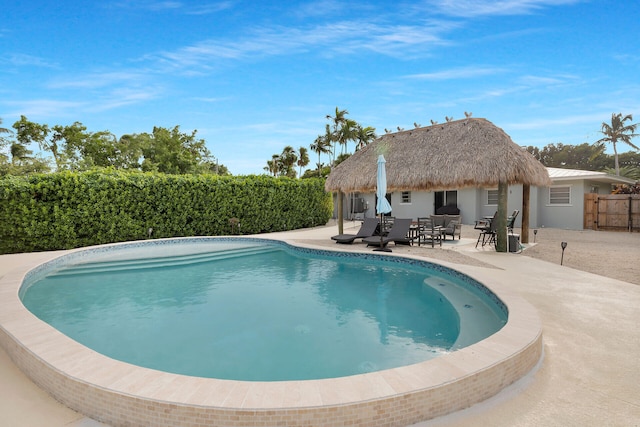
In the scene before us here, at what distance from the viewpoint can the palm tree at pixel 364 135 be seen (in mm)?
38094

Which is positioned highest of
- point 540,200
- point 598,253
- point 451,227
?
point 540,200

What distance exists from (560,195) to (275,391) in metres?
20.0

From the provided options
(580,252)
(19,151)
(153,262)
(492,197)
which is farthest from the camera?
(19,151)

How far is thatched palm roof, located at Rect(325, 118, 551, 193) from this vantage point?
1073 cm

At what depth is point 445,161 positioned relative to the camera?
484 inches

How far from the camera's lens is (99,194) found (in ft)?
41.8

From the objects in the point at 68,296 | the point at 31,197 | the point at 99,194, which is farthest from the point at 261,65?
the point at 68,296

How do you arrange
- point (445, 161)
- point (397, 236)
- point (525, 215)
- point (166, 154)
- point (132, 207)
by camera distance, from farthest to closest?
point (166, 154), point (132, 207), point (525, 215), point (445, 161), point (397, 236)

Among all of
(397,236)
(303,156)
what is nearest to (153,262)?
(397,236)

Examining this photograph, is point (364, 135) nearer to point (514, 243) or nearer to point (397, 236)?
point (397, 236)

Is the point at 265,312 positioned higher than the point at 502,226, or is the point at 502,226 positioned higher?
the point at 502,226

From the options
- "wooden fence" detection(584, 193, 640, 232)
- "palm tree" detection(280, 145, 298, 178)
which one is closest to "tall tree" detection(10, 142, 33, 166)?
"palm tree" detection(280, 145, 298, 178)

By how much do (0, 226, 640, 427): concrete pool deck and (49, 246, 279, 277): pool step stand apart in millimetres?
6272

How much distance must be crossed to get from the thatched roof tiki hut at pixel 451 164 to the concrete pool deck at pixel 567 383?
5.44 m
